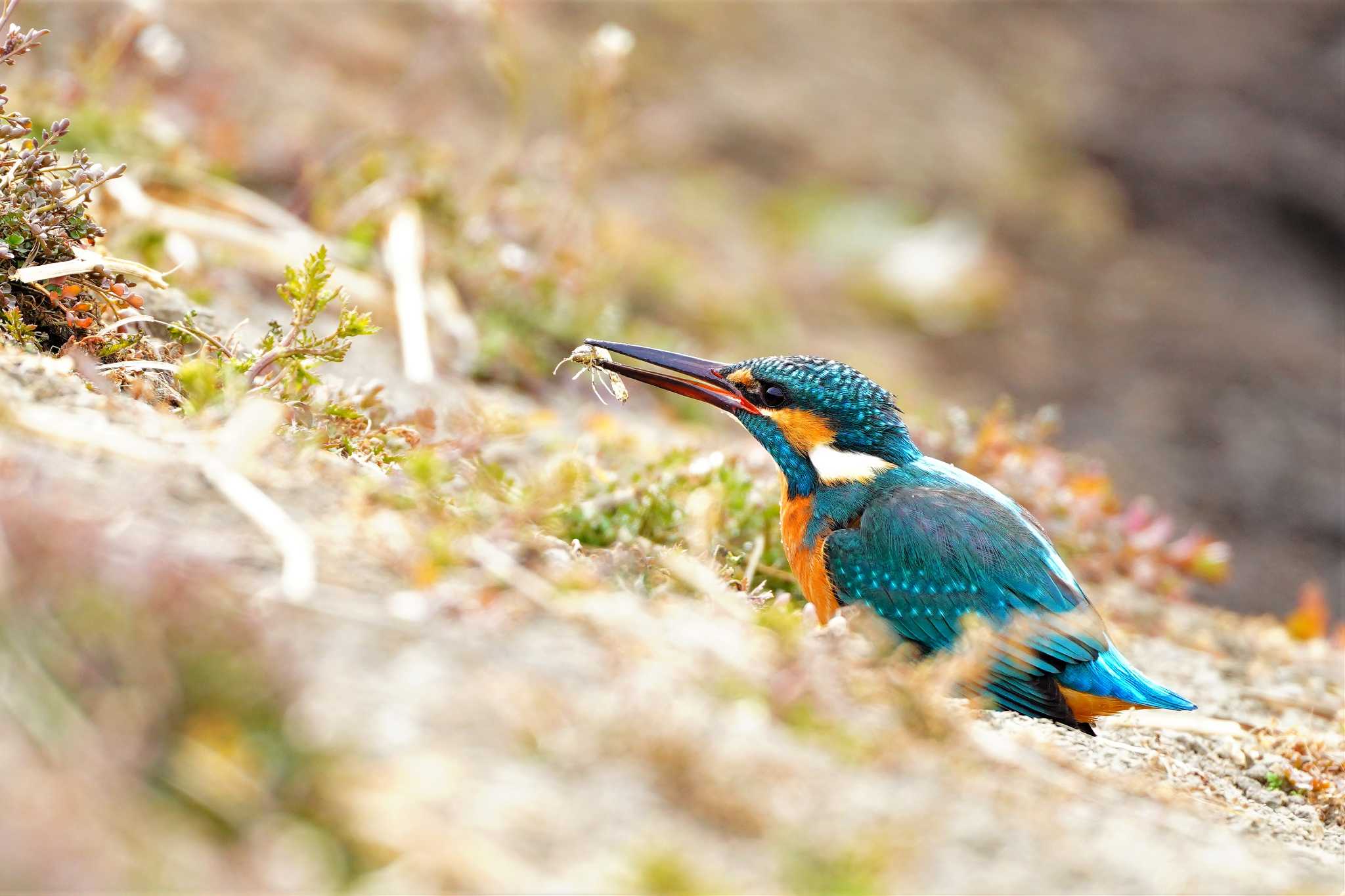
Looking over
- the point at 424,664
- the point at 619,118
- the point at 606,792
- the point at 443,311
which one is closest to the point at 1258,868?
the point at 606,792

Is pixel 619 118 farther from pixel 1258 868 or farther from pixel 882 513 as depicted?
pixel 1258 868

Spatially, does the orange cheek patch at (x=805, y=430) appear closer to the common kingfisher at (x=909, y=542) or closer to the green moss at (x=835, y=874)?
the common kingfisher at (x=909, y=542)

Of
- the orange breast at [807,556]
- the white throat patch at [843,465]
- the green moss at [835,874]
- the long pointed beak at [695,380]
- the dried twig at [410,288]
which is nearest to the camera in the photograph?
the green moss at [835,874]

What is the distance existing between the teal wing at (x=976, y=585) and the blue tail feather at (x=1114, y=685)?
0.9 inches

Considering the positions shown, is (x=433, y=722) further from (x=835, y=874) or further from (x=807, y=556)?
(x=807, y=556)

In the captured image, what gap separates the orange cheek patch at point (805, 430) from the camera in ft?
12.7

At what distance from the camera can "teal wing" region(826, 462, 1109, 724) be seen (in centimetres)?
328

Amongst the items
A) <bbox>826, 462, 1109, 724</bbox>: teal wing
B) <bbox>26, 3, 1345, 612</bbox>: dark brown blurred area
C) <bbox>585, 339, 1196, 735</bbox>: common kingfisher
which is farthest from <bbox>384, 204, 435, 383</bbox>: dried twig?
<bbox>826, 462, 1109, 724</bbox>: teal wing

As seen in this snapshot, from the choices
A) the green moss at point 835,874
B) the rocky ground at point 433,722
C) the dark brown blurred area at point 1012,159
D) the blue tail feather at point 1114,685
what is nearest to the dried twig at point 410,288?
the dark brown blurred area at point 1012,159

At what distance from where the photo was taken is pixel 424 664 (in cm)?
203

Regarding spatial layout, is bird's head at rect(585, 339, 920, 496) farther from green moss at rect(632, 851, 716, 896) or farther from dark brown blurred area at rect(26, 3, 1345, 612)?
dark brown blurred area at rect(26, 3, 1345, 612)

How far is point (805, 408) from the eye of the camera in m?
3.91

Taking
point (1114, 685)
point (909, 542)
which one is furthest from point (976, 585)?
point (1114, 685)

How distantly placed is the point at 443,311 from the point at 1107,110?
916cm
